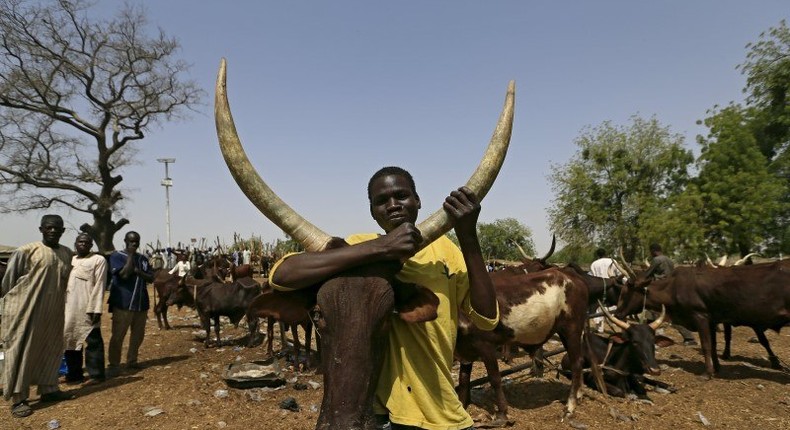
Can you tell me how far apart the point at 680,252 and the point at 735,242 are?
2.78 m

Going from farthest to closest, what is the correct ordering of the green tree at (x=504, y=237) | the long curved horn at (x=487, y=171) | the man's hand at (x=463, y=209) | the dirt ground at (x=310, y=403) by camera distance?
1. the green tree at (x=504, y=237)
2. the dirt ground at (x=310, y=403)
3. the long curved horn at (x=487, y=171)
4. the man's hand at (x=463, y=209)

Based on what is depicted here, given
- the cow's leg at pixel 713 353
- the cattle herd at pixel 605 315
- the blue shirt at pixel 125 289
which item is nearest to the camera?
the cattle herd at pixel 605 315

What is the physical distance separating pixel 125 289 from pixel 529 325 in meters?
6.83

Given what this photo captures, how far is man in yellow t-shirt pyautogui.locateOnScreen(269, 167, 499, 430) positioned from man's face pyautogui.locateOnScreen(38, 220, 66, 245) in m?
6.26

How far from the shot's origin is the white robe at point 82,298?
7734 mm

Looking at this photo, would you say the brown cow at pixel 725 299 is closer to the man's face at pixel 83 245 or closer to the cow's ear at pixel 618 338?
the cow's ear at pixel 618 338

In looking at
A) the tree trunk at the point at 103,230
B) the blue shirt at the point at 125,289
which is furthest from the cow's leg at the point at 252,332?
the tree trunk at the point at 103,230

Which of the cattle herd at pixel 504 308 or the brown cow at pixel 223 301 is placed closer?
the cattle herd at pixel 504 308

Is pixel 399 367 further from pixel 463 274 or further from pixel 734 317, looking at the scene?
pixel 734 317

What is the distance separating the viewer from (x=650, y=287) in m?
10.2

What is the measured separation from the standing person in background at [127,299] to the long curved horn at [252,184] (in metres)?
7.40

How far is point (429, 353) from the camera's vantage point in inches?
83.6

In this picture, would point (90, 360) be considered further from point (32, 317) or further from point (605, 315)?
point (605, 315)

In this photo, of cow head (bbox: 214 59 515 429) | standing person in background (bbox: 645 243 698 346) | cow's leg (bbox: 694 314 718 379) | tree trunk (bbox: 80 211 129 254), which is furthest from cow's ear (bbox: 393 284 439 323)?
tree trunk (bbox: 80 211 129 254)
